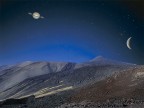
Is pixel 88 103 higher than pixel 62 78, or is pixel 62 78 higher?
pixel 62 78

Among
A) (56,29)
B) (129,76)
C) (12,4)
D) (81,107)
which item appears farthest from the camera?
(129,76)

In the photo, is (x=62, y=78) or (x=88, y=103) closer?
(x=88, y=103)

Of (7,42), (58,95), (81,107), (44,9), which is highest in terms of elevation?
(44,9)

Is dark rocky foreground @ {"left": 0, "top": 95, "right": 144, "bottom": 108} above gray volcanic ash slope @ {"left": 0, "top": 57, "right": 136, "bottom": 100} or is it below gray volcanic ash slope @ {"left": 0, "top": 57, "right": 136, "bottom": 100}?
below

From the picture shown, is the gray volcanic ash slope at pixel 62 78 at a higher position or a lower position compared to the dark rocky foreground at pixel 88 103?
higher

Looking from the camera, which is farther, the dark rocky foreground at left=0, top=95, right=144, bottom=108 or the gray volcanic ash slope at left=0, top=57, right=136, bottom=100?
the gray volcanic ash slope at left=0, top=57, right=136, bottom=100

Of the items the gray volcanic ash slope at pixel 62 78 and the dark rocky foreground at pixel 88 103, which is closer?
the dark rocky foreground at pixel 88 103

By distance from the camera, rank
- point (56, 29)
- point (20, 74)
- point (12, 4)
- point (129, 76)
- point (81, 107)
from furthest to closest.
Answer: point (20, 74), point (129, 76), point (56, 29), point (12, 4), point (81, 107)

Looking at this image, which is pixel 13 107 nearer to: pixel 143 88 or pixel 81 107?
pixel 81 107

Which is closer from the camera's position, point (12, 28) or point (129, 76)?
point (12, 28)

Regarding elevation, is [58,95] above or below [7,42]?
below

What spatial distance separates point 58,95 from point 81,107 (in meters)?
2.42

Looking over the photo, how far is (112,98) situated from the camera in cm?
854

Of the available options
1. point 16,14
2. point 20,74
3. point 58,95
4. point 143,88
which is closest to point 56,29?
point 16,14
